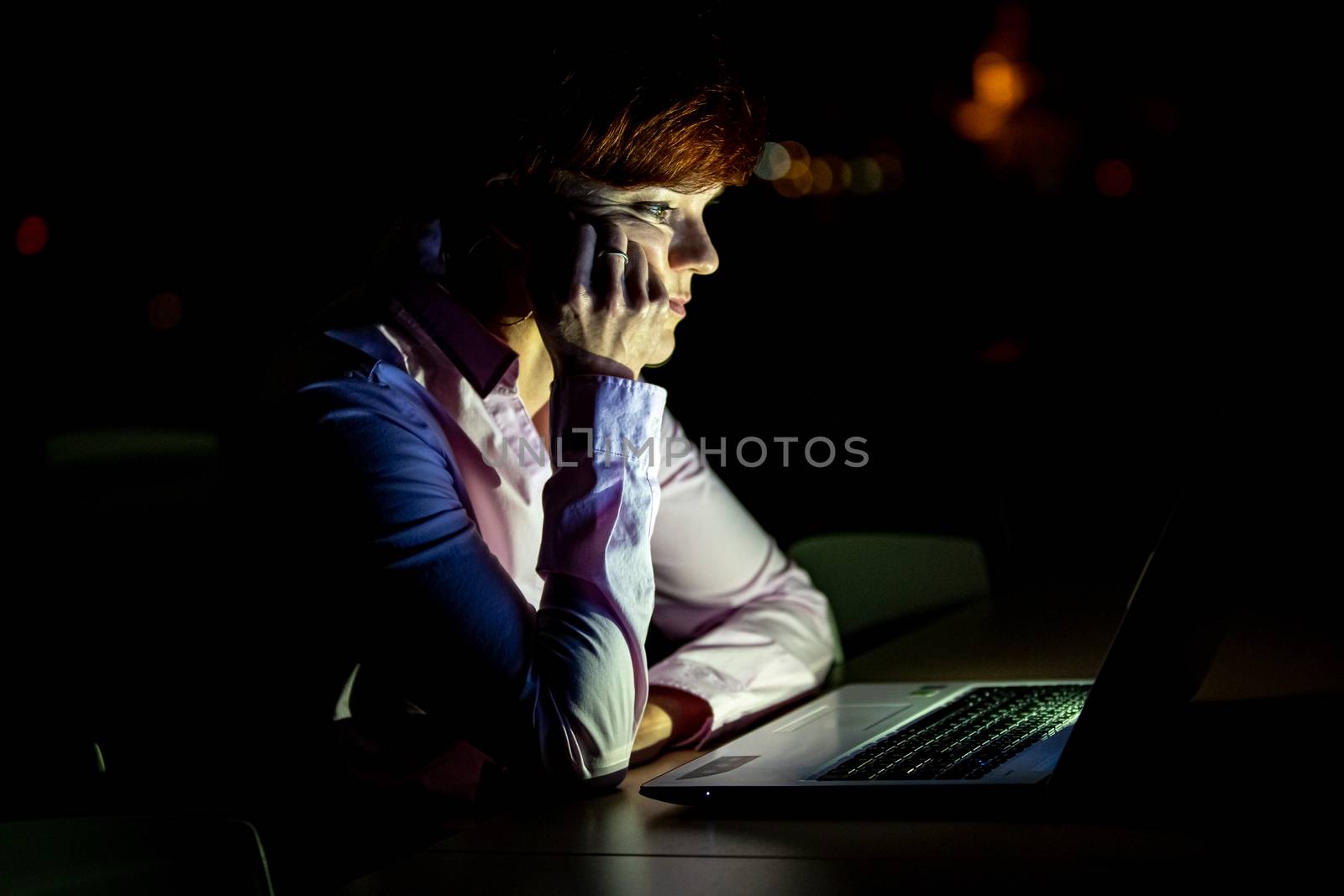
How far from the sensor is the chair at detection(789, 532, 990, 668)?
2.14m

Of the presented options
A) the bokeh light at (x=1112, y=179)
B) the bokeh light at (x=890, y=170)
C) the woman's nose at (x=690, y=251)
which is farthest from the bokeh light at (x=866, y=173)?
the woman's nose at (x=690, y=251)

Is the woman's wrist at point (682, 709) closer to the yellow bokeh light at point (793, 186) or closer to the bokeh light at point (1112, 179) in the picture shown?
the yellow bokeh light at point (793, 186)

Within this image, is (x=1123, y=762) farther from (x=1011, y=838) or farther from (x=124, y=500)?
(x=124, y=500)

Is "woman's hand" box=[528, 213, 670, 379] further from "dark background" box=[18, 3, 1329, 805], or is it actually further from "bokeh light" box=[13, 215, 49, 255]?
"bokeh light" box=[13, 215, 49, 255]

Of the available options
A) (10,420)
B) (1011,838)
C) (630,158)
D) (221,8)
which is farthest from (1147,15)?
(1011,838)

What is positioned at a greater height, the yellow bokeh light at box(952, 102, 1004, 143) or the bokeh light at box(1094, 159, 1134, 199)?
the yellow bokeh light at box(952, 102, 1004, 143)

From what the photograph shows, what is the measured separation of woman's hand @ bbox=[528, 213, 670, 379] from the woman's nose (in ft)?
0.25

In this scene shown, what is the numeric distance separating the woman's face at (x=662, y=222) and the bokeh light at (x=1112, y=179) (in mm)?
7251

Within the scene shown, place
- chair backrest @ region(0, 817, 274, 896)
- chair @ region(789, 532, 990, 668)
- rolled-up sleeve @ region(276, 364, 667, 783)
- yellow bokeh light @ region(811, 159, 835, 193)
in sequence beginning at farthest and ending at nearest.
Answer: yellow bokeh light @ region(811, 159, 835, 193) → chair @ region(789, 532, 990, 668) → rolled-up sleeve @ region(276, 364, 667, 783) → chair backrest @ region(0, 817, 274, 896)

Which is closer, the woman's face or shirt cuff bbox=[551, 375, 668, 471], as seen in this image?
shirt cuff bbox=[551, 375, 668, 471]

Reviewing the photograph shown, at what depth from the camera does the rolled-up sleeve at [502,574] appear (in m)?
1.12

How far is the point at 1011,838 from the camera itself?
2.63 feet

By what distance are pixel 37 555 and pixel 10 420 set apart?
1990mm

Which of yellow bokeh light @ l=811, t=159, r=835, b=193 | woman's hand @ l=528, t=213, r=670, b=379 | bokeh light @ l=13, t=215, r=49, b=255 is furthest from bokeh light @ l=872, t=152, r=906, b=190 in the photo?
woman's hand @ l=528, t=213, r=670, b=379
